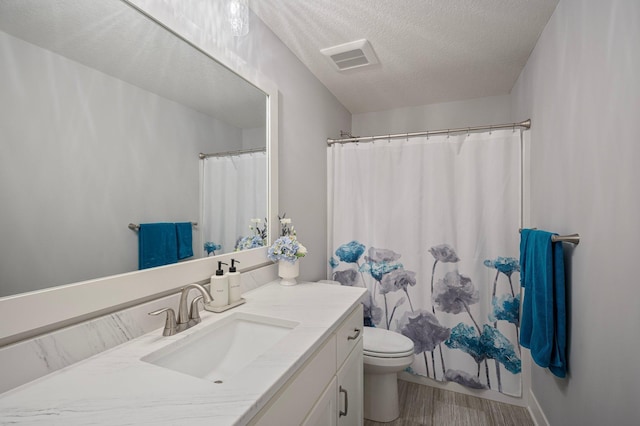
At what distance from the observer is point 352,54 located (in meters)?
1.92

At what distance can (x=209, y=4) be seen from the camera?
1.25 metres

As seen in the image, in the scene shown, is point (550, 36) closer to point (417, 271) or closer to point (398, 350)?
point (417, 271)

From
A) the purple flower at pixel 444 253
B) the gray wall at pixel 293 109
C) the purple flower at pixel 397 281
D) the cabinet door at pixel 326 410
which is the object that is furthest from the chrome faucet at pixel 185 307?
the purple flower at pixel 444 253

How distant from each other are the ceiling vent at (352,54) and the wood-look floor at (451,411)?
2350 millimetres

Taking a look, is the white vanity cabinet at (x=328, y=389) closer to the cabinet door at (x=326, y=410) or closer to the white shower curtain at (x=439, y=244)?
the cabinet door at (x=326, y=410)

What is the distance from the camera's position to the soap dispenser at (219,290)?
45.4 inches

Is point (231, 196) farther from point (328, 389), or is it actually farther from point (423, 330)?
point (423, 330)

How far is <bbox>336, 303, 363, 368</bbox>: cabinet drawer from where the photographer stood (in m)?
1.15

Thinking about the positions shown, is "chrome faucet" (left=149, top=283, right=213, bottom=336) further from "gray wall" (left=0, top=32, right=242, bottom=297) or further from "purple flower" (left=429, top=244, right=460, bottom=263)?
"purple flower" (left=429, top=244, right=460, bottom=263)

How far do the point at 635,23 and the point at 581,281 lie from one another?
0.94m

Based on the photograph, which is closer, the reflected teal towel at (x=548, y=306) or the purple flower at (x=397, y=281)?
the reflected teal towel at (x=548, y=306)

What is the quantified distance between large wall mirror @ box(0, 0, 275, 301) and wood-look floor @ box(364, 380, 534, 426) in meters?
1.65

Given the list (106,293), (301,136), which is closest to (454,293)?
(301,136)

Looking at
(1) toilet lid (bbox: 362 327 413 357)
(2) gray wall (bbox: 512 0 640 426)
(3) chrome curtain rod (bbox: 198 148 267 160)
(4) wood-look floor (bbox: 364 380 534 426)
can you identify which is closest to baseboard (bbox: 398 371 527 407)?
(4) wood-look floor (bbox: 364 380 534 426)
